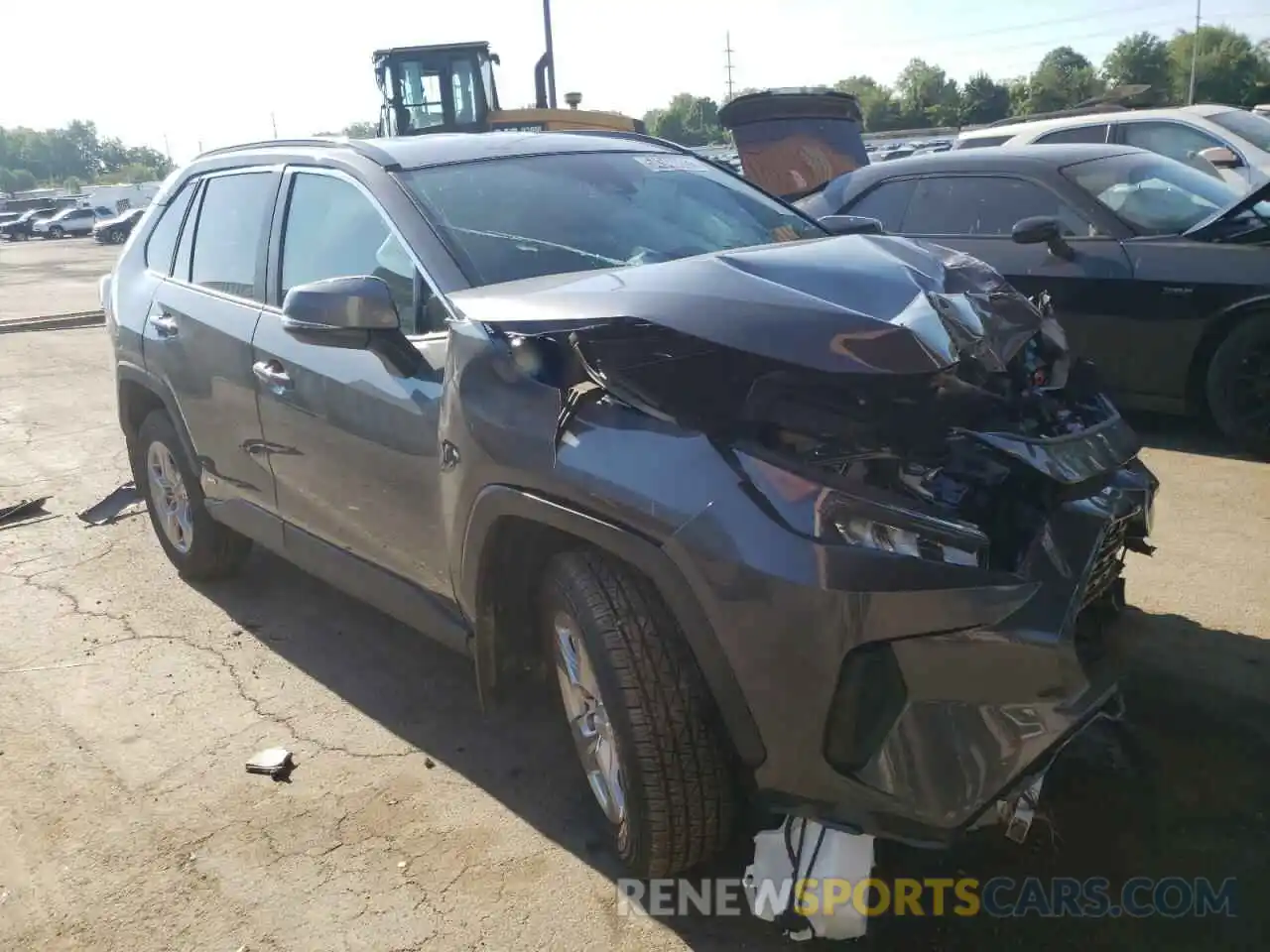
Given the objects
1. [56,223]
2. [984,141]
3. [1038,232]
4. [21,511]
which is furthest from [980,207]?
[56,223]


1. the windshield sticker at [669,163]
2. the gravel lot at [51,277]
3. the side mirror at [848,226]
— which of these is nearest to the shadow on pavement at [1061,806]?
the side mirror at [848,226]

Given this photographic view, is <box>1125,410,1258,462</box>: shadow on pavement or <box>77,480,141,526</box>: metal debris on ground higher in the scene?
<box>1125,410,1258,462</box>: shadow on pavement

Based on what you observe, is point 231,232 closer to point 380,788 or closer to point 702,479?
point 380,788

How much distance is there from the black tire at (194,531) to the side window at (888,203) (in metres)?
4.28

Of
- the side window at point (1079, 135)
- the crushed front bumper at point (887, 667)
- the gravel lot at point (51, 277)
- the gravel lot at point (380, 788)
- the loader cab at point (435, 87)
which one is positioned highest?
the loader cab at point (435, 87)

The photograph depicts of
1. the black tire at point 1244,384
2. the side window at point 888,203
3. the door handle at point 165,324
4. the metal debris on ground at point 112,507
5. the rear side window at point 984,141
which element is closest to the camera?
the door handle at point 165,324

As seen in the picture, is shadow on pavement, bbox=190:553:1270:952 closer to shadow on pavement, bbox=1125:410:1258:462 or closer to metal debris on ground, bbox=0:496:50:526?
shadow on pavement, bbox=1125:410:1258:462

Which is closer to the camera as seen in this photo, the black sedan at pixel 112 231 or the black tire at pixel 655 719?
the black tire at pixel 655 719

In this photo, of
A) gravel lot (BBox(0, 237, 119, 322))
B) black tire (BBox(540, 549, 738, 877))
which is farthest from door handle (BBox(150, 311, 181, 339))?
gravel lot (BBox(0, 237, 119, 322))

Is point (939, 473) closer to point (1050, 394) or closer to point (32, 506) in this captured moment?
point (1050, 394)

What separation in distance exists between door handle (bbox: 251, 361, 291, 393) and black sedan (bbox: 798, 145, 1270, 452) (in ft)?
13.2

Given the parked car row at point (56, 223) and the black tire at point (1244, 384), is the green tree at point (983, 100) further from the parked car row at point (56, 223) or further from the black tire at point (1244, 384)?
the black tire at point (1244, 384)

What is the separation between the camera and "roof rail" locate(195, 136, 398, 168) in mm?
3486

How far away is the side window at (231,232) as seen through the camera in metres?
4.02
